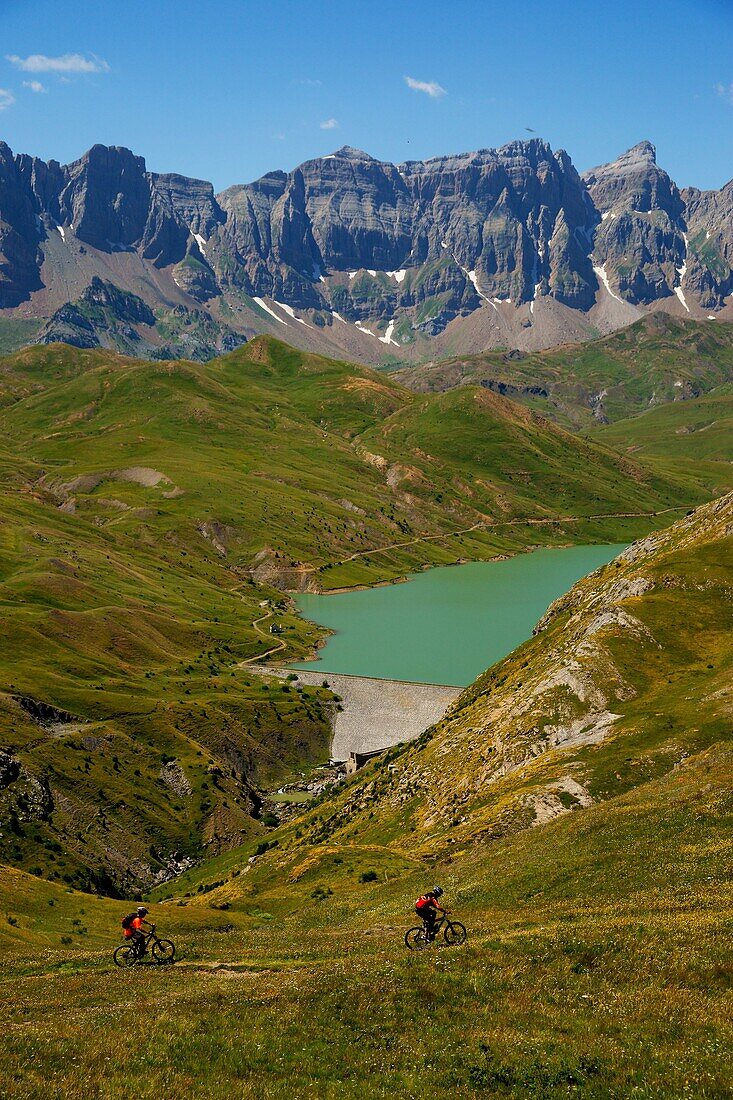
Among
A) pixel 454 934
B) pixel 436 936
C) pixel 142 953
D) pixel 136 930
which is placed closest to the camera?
pixel 454 934

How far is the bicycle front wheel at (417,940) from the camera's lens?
37.8 meters

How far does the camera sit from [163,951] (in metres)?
42.3

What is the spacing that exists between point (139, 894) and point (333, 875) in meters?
46.5

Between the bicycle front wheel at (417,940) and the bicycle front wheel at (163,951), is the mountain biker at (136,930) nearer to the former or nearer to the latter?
the bicycle front wheel at (163,951)

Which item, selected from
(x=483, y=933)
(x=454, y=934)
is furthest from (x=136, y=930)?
(x=483, y=933)

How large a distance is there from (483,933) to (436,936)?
203 cm

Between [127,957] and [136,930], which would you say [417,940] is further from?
[127,957]

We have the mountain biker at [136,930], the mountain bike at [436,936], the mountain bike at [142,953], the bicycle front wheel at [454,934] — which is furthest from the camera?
the mountain bike at [142,953]

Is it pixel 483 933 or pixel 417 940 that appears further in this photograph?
pixel 483 933

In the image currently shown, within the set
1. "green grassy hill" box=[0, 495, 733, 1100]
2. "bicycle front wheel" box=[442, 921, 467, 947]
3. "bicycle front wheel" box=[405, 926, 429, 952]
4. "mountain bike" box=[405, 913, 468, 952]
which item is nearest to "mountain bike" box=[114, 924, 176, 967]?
"green grassy hill" box=[0, 495, 733, 1100]

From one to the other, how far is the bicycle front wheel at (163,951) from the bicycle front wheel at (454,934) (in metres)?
12.5

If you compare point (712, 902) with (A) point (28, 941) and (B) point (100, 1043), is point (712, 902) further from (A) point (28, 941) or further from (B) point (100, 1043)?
(A) point (28, 941)

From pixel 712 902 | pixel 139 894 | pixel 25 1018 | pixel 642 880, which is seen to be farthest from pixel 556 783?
pixel 139 894

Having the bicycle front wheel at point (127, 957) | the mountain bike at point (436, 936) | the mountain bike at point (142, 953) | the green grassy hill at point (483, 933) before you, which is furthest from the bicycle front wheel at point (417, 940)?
the bicycle front wheel at point (127, 957)
